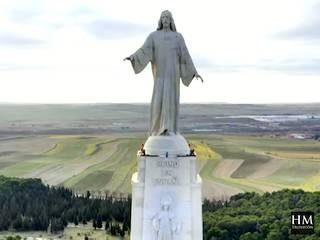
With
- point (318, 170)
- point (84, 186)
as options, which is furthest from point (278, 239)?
point (318, 170)

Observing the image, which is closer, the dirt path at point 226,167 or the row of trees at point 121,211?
the row of trees at point 121,211

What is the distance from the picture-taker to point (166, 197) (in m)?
14.3

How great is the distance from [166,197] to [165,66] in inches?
122

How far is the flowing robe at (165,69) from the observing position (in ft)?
48.8

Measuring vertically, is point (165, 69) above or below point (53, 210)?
above

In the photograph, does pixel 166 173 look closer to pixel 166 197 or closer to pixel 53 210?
pixel 166 197

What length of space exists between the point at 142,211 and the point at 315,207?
40462 millimetres

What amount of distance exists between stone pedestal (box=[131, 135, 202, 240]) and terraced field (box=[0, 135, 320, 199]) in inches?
2366

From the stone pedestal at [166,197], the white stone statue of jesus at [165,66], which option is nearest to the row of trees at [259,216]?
the stone pedestal at [166,197]

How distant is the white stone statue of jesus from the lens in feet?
48.8

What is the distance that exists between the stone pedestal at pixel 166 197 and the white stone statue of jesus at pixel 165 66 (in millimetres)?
812

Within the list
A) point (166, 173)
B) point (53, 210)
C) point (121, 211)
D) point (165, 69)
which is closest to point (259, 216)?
point (121, 211)

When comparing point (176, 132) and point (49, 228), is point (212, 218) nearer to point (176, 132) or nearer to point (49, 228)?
point (49, 228)

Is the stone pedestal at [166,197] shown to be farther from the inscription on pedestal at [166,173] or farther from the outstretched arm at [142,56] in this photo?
the outstretched arm at [142,56]
